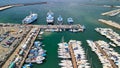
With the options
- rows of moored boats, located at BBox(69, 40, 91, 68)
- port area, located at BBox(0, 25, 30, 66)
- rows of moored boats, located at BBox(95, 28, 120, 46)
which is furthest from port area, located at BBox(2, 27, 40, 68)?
rows of moored boats, located at BBox(95, 28, 120, 46)

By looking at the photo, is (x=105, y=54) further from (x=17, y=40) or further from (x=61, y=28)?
(x=17, y=40)

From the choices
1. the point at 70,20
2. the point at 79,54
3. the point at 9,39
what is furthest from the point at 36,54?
the point at 70,20

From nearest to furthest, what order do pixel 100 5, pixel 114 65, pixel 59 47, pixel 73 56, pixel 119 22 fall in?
pixel 114 65 → pixel 73 56 → pixel 59 47 → pixel 119 22 → pixel 100 5

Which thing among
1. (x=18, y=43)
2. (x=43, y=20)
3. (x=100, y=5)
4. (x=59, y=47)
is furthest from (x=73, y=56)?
(x=100, y=5)

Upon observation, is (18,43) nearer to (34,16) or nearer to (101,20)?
(34,16)

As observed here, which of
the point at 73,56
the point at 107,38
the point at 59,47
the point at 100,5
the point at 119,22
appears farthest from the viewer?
the point at 100,5

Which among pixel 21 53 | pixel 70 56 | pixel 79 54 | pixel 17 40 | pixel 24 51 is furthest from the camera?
pixel 17 40

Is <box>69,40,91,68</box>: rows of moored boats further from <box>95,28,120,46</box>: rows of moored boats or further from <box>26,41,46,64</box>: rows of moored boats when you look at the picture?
<box>95,28,120,46</box>: rows of moored boats
